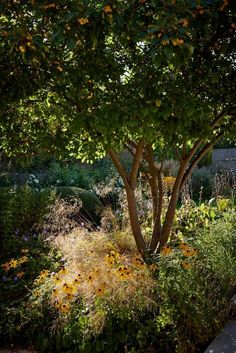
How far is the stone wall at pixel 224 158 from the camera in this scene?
10.0m

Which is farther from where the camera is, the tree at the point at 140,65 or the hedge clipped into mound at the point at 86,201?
the hedge clipped into mound at the point at 86,201

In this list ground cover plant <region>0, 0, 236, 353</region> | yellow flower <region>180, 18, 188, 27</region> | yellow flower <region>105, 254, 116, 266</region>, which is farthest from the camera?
yellow flower <region>105, 254, 116, 266</region>

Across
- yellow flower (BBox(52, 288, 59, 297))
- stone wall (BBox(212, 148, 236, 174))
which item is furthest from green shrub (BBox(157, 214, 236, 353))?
stone wall (BBox(212, 148, 236, 174))

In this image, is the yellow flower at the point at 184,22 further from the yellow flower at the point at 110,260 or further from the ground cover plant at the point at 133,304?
the yellow flower at the point at 110,260

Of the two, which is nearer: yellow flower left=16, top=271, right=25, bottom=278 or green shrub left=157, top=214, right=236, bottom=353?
green shrub left=157, top=214, right=236, bottom=353

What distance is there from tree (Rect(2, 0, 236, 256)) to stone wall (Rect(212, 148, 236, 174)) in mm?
6830

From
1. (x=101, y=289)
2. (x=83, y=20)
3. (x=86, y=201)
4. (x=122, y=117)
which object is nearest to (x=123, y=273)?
(x=101, y=289)

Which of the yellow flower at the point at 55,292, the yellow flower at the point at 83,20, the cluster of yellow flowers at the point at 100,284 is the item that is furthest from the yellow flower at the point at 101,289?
the yellow flower at the point at 83,20

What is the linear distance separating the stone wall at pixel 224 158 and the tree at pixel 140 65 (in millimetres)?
6830

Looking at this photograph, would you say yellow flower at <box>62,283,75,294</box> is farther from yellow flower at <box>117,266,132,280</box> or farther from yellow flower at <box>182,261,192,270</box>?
yellow flower at <box>182,261,192,270</box>

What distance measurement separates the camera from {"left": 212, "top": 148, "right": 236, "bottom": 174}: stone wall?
32.8 ft

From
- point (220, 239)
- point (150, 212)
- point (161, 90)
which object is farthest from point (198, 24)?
point (150, 212)

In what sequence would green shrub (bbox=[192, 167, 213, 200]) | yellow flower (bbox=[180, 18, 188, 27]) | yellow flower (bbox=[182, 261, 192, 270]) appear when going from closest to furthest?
yellow flower (bbox=[180, 18, 188, 27]) < yellow flower (bbox=[182, 261, 192, 270]) < green shrub (bbox=[192, 167, 213, 200])

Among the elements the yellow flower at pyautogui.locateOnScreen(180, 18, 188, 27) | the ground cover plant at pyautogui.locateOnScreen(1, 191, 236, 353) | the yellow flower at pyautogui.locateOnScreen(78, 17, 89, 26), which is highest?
the yellow flower at pyautogui.locateOnScreen(78, 17, 89, 26)
